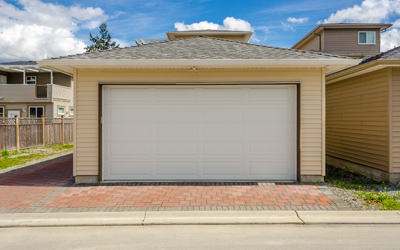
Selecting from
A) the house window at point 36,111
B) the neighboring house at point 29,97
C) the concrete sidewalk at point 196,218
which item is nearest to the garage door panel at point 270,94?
the concrete sidewalk at point 196,218

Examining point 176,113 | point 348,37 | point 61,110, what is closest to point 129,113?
point 176,113

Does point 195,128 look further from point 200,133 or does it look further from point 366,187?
point 366,187

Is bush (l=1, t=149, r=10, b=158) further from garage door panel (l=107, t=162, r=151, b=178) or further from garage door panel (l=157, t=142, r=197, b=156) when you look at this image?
garage door panel (l=157, t=142, r=197, b=156)

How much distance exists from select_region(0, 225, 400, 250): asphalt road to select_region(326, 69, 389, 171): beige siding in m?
3.59

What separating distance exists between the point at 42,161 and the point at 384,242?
10.3 meters

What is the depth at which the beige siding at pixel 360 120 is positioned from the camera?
740 cm

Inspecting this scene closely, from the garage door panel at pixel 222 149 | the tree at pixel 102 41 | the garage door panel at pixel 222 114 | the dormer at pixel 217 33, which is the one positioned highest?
the tree at pixel 102 41

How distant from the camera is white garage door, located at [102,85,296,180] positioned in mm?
7164

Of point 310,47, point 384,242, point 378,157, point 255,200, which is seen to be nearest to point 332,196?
point 255,200

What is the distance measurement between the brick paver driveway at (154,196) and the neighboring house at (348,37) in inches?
572

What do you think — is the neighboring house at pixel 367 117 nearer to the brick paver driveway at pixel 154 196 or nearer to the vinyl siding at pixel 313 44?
the brick paver driveway at pixel 154 196

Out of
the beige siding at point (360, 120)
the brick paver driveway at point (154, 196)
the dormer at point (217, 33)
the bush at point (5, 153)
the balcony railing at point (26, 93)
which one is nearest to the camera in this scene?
the brick paver driveway at point (154, 196)

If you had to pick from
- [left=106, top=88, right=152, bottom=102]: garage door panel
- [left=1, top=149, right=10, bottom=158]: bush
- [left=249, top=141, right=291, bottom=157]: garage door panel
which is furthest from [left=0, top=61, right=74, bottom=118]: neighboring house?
[left=249, top=141, right=291, bottom=157]: garage door panel

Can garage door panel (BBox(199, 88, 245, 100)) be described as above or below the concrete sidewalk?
above
